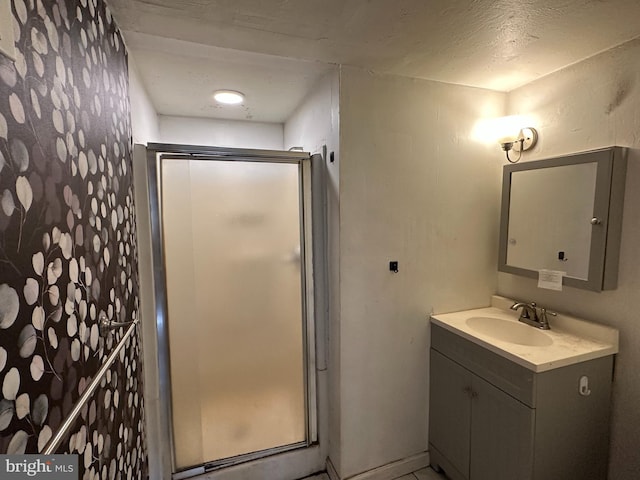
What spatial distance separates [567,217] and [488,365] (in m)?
0.86

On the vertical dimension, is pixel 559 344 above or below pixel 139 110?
below

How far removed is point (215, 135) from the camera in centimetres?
251

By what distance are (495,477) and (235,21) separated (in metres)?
2.34

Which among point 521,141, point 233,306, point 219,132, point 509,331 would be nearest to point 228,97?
point 219,132

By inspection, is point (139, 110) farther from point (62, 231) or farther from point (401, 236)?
point (401, 236)

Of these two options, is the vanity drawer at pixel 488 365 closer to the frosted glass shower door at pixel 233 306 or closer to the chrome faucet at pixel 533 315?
the chrome faucet at pixel 533 315

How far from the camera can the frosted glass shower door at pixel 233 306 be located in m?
1.62

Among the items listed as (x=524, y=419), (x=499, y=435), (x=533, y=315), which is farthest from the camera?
(x=533, y=315)

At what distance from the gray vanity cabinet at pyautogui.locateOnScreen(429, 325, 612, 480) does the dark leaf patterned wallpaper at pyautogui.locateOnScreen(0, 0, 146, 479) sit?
62.6 inches

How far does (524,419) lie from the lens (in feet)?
4.30

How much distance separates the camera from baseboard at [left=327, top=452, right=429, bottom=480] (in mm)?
1766

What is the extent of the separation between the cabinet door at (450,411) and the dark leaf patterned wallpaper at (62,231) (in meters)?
1.59

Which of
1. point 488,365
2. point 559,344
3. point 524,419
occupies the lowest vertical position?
point 524,419

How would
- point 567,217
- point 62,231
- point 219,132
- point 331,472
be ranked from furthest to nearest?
point 219,132 < point 331,472 < point 567,217 < point 62,231
